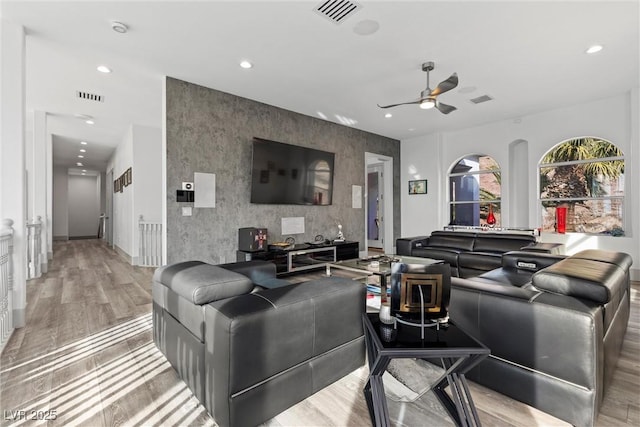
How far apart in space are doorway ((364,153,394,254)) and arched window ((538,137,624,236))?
3107 mm

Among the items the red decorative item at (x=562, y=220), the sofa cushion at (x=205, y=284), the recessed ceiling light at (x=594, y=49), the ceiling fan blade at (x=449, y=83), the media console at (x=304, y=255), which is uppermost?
the recessed ceiling light at (x=594, y=49)

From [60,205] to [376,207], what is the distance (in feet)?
35.7

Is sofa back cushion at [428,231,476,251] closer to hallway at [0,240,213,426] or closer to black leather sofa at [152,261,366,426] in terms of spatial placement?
black leather sofa at [152,261,366,426]

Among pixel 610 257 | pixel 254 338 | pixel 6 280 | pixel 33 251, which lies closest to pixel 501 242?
pixel 610 257

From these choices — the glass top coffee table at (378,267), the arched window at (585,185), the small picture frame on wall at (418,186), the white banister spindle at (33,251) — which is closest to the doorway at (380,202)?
the small picture frame on wall at (418,186)

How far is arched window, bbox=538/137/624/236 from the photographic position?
4902 mm

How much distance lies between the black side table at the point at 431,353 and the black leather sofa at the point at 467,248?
3.05 meters

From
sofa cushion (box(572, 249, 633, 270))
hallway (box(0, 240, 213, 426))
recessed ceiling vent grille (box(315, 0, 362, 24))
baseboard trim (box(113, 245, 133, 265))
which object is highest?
recessed ceiling vent grille (box(315, 0, 362, 24))

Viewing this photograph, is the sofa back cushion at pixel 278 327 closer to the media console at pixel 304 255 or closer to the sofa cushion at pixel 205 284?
the sofa cushion at pixel 205 284

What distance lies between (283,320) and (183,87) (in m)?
3.78

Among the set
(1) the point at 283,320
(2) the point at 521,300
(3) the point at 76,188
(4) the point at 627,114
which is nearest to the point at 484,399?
(2) the point at 521,300

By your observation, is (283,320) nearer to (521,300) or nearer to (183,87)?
(521,300)

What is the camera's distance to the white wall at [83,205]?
457 inches

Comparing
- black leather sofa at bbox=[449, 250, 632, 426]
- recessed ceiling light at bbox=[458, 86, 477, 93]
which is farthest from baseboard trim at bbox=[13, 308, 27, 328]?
recessed ceiling light at bbox=[458, 86, 477, 93]
